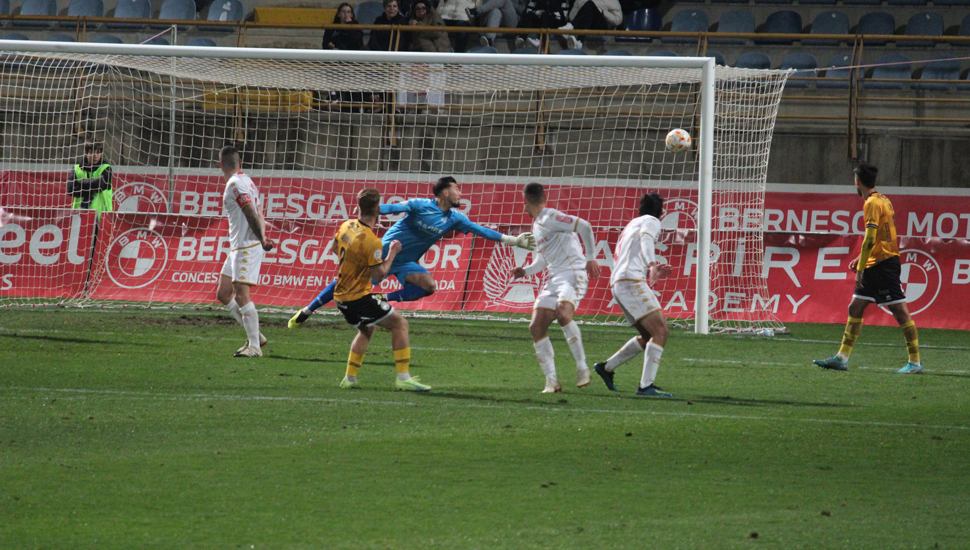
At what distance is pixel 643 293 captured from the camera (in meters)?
7.96

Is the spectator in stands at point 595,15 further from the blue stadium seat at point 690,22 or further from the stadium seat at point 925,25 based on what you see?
the stadium seat at point 925,25

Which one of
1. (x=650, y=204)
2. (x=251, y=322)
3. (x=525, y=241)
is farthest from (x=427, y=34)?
(x=650, y=204)

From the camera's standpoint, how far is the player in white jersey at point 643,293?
25.8 ft

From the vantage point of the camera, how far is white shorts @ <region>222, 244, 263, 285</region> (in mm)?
9906

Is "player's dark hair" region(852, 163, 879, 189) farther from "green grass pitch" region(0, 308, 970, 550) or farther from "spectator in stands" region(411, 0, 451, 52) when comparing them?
"spectator in stands" region(411, 0, 451, 52)

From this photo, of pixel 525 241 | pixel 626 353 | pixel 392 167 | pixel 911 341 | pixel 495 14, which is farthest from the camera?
pixel 495 14

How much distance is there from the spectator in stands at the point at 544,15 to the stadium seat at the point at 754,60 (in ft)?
10.6

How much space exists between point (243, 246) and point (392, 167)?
294 inches

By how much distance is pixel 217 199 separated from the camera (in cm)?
1542

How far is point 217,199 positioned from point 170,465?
1046cm

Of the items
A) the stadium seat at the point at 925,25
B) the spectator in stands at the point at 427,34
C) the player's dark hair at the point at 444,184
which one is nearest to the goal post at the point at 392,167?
the spectator in stands at the point at 427,34

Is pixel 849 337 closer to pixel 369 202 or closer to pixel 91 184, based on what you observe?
pixel 369 202

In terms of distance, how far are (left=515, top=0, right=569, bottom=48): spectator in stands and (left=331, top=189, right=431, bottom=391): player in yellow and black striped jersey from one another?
1135 cm

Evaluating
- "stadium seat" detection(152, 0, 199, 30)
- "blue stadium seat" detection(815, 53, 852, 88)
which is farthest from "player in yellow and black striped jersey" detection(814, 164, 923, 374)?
"stadium seat" detection(152, 0, 199, 30)
